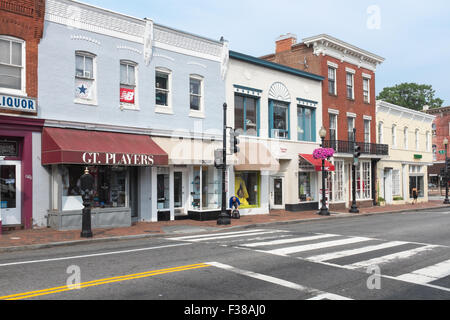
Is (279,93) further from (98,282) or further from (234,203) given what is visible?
(98,282)

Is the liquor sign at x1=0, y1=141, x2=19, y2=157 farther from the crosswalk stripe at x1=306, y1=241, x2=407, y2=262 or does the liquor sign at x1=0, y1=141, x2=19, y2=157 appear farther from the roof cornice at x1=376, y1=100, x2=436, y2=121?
the roof cornice at x1=376, y1=100, x2=436, y2=121

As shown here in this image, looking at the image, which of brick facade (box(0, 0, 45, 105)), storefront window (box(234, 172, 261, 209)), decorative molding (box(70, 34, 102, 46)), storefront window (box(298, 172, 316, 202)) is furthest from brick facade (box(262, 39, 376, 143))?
brick facade (box(0, 0, 45, 105))

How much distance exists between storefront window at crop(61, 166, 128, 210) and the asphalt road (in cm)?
390

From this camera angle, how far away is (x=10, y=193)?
1395 centimetres

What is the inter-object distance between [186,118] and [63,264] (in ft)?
37.1

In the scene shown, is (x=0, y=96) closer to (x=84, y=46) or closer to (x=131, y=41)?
(x=84, y=46)

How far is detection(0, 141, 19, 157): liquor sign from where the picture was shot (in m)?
14.0

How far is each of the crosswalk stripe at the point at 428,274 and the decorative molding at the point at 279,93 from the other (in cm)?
1617

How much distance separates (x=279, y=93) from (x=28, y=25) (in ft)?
45.9

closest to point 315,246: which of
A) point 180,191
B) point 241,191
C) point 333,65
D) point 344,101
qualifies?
point 180,191

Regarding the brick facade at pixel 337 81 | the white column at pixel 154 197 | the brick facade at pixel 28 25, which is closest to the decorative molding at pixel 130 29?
the brick facade at pixel 28 25
